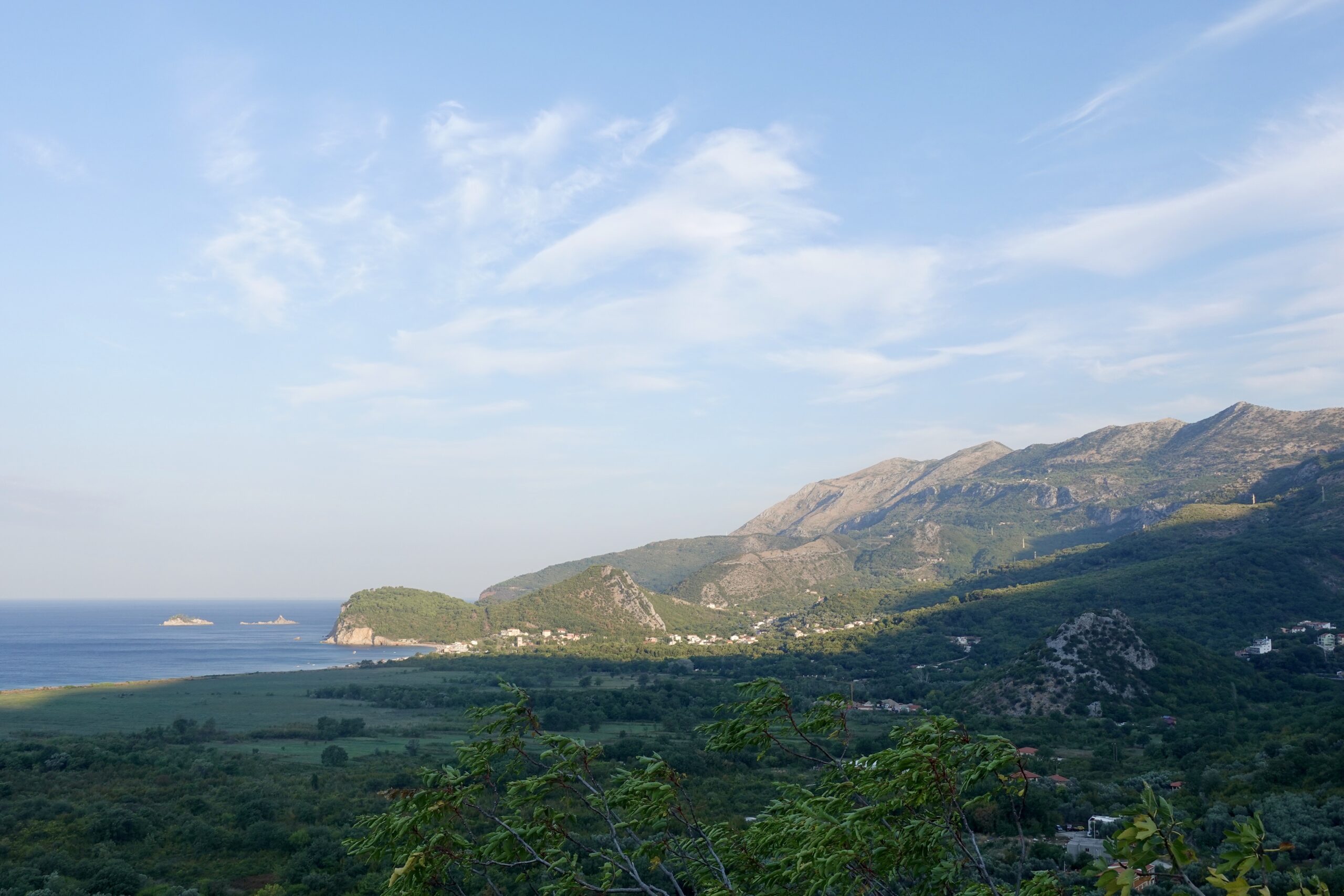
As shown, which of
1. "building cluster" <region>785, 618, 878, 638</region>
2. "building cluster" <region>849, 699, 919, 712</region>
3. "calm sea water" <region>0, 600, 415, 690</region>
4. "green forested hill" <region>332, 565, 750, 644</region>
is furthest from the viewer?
"green forested hill" <region>332, 565, 750, 644</region>

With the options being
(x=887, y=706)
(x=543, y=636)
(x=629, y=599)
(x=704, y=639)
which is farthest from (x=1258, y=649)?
(x=629, y=599)

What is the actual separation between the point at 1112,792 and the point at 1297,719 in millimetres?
21044

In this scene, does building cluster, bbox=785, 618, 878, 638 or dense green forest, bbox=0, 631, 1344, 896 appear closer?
dense green forest, bbox=0, 631, 1344, 896

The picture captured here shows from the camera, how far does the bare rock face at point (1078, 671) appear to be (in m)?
64.9

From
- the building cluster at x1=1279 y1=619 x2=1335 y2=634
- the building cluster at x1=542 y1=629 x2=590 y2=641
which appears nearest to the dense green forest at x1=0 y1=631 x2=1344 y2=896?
the building cluster at x1=1279 y1=619 x2=1335 y2=634

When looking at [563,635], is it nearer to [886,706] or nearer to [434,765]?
[886,706]

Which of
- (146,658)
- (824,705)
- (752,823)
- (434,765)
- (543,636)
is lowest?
(543,636)

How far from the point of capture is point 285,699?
89.6m

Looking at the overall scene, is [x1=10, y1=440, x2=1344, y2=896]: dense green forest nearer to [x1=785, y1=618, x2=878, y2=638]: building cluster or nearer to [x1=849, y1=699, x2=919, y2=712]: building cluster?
[x1=849, y1=699, x2=919, y2=712]: building cluster

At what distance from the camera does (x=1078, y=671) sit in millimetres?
→ 67062

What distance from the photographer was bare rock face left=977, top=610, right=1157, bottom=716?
64.9 meters

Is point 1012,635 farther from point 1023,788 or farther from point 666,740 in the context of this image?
point 1023,788

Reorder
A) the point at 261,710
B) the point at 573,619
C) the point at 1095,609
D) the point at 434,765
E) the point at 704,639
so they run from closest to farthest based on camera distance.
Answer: the point at 434,765
the point at 1095,609
the point at 261,710
the point at 704,639
the point at 573,619

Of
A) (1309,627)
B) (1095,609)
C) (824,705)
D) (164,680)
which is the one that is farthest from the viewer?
(164,680)
